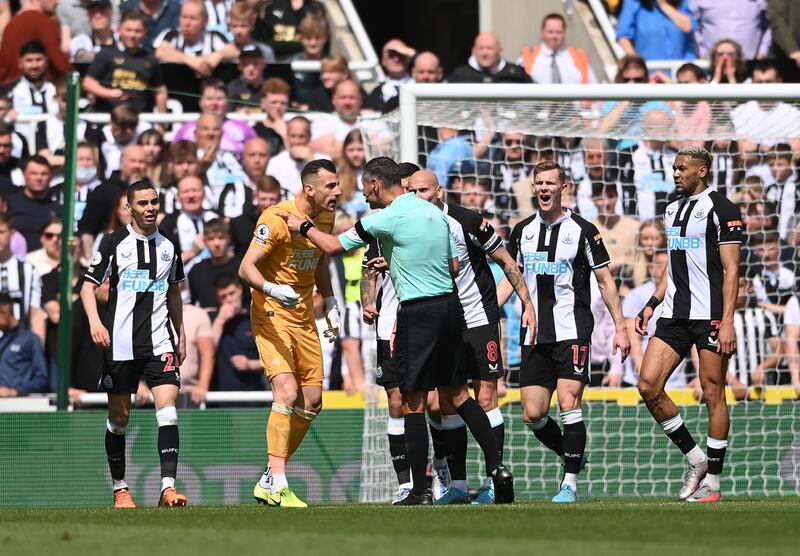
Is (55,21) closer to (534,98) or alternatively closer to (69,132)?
(69,132)

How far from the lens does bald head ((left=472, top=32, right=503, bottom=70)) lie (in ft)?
52.9

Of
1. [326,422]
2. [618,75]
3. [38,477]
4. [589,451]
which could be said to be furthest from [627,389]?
[38,477]

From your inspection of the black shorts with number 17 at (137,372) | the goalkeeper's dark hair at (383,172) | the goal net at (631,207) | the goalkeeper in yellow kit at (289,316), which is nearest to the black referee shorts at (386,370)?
the goalkeeper in yellow kit at (289,316)

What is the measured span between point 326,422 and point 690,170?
422 cm

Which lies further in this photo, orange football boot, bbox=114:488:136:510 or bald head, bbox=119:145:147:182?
bald head, bbox=119:145:147:182

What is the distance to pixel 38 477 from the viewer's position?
41.4 ft

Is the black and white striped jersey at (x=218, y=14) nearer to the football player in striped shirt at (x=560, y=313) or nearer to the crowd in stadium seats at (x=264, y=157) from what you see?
the crowd in stadium seats at (x=264, y=157)

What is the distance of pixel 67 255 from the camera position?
499 inches

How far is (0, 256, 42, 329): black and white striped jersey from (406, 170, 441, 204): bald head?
4788 mm

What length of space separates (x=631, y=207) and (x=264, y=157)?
371 cm

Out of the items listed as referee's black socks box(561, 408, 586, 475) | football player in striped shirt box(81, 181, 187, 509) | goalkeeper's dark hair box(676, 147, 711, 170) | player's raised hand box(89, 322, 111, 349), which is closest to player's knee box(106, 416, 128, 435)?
football player in striped shirt box(81, 181, 187, 509)

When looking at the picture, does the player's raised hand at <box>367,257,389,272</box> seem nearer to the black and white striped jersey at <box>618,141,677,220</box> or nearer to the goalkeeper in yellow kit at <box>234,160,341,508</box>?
the goalkeeper in yellow kit at <box>234,160,341,508</box>

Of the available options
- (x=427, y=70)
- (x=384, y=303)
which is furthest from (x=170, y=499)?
(x=427, y=70)

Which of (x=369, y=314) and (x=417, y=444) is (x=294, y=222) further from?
(x=417, y=444)
